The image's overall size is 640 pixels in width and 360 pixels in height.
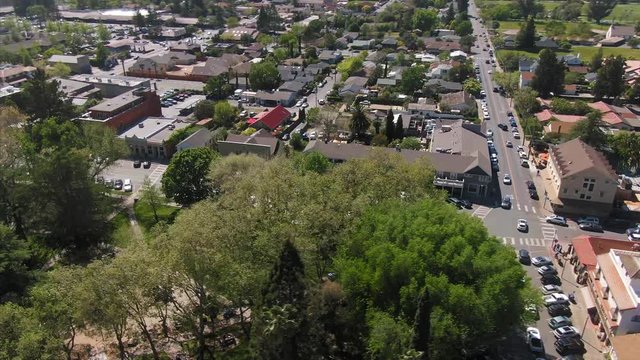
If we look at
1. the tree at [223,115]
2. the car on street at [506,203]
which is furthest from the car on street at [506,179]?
the tree at [223,115]

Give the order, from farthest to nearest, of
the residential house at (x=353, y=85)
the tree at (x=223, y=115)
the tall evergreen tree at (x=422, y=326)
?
the residential house at (x=353, y=85)
the tree at (x=223, y=115)
the tall evergreen tree at (x=422, y=326)

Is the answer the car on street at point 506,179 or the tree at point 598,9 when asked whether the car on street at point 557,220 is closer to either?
the car on street at point 506,179

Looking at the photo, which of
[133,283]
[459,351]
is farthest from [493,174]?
[133,283]

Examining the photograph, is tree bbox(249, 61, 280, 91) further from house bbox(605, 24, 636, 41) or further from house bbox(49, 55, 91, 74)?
house bbox(605, 24, 636, 41)

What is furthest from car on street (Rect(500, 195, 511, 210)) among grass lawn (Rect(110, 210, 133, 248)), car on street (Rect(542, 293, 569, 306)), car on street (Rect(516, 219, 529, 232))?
grass lawn (Rect(110, 210, 133, 248))

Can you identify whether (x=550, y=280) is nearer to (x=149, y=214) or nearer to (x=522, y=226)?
(x=522, y=226)

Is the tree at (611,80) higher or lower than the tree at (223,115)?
higher

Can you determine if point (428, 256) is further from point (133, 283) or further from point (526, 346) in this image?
point (133, 283)
